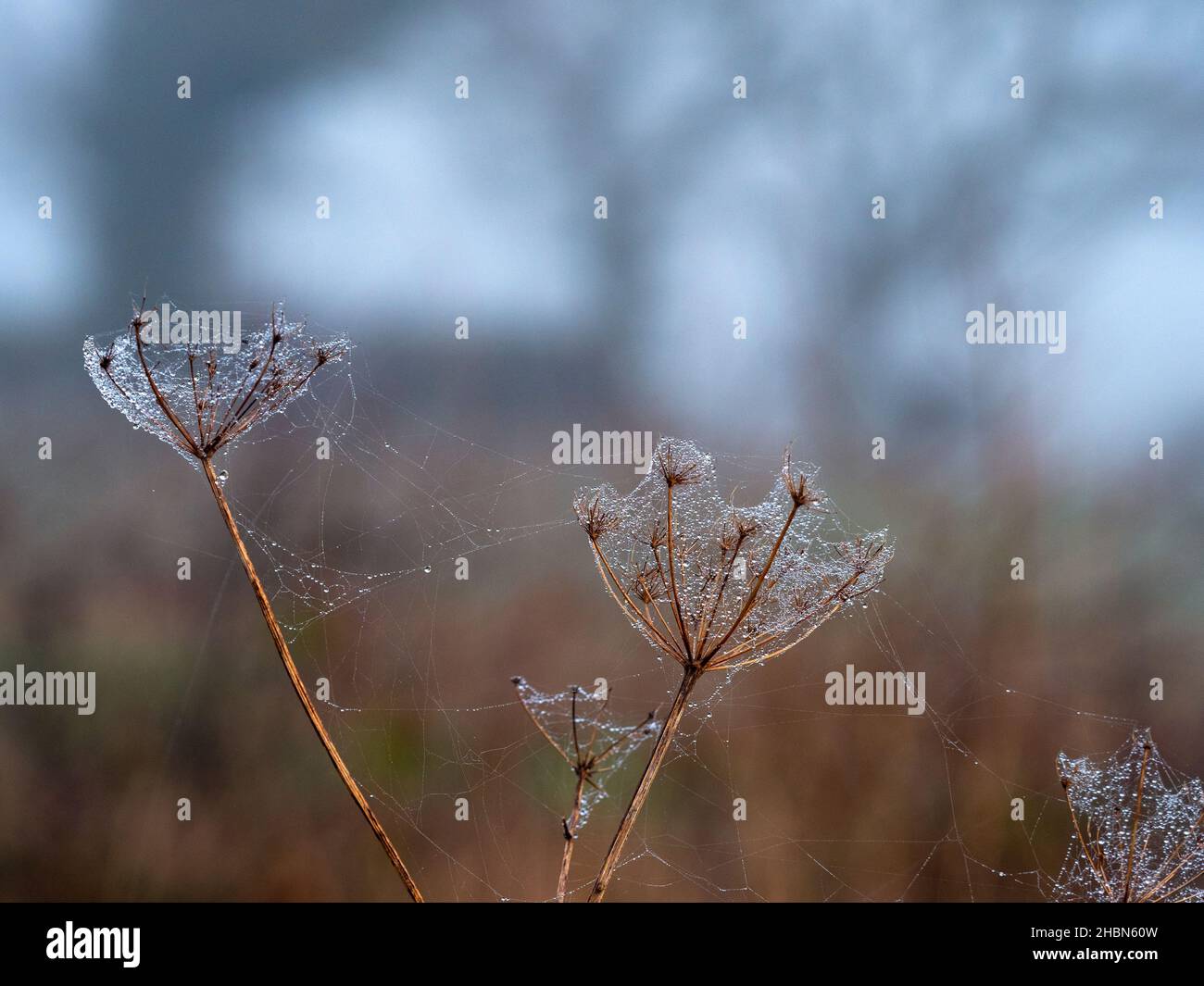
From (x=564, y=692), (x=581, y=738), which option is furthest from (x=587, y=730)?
(x=564, y=692)

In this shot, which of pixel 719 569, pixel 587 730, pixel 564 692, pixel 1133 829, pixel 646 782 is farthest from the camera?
pixel 564 692

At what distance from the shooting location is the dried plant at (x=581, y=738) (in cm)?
139

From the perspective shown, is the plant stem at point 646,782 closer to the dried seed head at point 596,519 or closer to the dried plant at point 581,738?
the dried plant at point 581,738

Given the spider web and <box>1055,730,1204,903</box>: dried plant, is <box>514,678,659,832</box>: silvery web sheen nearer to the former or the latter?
the spider web

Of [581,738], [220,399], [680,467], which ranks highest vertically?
[220,399]

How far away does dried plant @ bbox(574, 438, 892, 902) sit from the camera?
1447 mm

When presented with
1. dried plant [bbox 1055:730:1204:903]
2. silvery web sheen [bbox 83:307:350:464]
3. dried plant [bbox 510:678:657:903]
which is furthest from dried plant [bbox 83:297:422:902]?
dried plant [bbox 1055:730:1204:903]

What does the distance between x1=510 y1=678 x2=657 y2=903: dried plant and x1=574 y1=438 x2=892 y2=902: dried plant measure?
9cm

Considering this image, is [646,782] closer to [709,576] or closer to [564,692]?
[709,576]

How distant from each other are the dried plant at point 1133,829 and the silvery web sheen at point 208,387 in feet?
6.36

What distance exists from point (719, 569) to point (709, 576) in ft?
0.09

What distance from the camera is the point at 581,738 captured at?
5.86 feet

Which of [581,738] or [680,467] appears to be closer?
[680,467]
